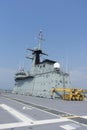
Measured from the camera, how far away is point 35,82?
30.2 meters

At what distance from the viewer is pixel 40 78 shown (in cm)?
2875

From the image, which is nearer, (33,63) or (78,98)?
(78,98)

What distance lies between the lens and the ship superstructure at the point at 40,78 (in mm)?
26578

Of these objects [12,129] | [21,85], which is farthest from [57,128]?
[21,85]

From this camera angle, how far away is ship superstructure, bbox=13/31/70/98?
87.2ft

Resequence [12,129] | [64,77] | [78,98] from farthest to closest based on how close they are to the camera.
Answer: [64,77] → [78,98] → [12,129]

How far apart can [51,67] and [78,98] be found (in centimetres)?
722

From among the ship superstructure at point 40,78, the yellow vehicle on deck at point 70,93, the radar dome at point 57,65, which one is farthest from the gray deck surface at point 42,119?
the radar dome at point 57,65

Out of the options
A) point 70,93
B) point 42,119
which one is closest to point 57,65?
point 70,93

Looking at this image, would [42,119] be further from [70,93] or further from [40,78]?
[40,78]

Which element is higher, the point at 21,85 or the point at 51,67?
the point at 51,67

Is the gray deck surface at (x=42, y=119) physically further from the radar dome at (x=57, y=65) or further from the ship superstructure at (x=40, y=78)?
the radar dome at (x=57, y=65)

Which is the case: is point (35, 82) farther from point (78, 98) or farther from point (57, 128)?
point (57, 128)

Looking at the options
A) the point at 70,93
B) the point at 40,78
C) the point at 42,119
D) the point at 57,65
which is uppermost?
the point at 57,65
